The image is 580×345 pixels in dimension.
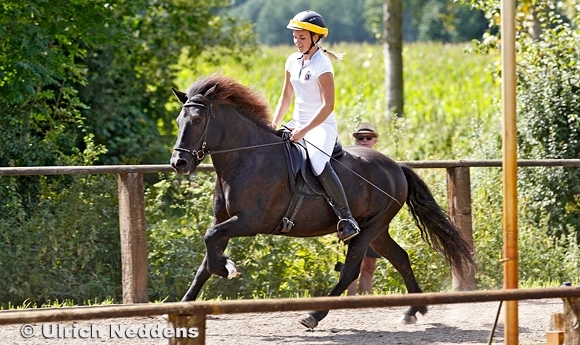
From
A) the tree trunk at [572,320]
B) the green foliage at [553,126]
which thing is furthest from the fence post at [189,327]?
the green foliage at [553,126]

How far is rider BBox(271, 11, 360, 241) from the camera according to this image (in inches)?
299

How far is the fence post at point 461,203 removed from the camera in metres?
9.88

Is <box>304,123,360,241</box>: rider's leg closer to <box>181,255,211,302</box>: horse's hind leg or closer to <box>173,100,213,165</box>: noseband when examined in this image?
<box>173,100,213,165</box>: noseband

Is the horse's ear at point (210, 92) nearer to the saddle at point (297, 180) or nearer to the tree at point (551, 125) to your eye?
the saddle at point (297, 180)

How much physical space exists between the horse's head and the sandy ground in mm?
1221

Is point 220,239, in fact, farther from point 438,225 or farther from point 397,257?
point 438,225

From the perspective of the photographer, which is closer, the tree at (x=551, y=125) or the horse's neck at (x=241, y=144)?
the horse's neck at (x=241, y=144)

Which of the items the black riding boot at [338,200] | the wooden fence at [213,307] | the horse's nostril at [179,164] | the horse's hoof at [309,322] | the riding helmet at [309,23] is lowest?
the horse's hoof at [309,322]

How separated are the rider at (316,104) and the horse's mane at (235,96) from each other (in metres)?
0.20

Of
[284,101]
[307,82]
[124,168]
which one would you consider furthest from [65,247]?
[307,82]

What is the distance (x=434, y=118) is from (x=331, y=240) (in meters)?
11.2

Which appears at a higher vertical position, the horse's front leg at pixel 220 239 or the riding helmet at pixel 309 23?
the riding helmet at pixel 309 23

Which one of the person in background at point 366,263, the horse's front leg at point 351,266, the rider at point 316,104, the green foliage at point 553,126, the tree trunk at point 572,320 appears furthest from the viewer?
the green foliage at point 553,126

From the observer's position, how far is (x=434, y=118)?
71.1ft
